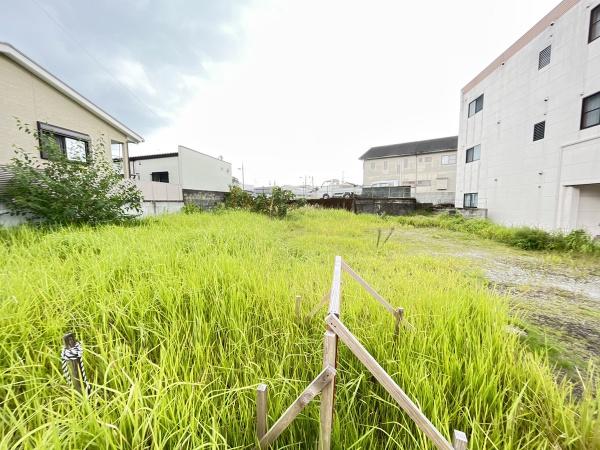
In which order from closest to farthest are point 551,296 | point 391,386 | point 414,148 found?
point 391,386 < point 551,296 < point 414,148

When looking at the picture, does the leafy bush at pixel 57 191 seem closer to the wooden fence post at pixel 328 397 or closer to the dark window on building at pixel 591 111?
the wooden fence post at pixel 328 397

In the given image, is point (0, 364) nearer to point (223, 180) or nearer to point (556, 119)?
point (556, 119)

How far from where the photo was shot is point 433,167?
2553 centimetres

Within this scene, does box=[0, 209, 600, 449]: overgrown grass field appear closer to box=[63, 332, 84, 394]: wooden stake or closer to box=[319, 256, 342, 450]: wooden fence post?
box=[63, 332, 84, 394]: wooden stake

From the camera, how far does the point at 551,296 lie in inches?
121

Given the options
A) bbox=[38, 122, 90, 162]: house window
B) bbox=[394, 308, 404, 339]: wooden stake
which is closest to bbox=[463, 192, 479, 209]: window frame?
bbox=[394, 308, 404, 339]: wooden stake

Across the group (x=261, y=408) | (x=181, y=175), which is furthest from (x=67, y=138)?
(x=261, y=408)

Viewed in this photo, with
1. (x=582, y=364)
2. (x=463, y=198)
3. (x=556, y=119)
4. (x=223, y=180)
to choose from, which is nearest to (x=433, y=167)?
(x=463, y=198)

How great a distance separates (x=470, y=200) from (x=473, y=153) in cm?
257

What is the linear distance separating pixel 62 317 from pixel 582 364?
3607mm

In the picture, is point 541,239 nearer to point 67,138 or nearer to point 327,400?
point 327,400

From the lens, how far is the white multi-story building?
6895mm

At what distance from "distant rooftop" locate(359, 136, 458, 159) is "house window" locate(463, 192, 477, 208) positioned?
46.6ft

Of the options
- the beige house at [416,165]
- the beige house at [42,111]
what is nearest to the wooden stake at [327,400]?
the beige house at [42,111]
